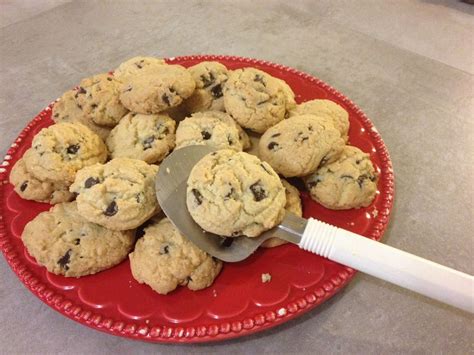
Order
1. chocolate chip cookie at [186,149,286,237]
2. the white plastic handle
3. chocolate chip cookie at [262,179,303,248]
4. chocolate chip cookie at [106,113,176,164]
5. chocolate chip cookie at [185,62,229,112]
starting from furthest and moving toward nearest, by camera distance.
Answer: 1. chocolate chip cookie at [185,62,229,112]
2. chocolate chip cookie at [106,113,176,164]
3. chocolate chip cookie at [262,179,303,248]
4. chocolate chip cookie at [186,149,286,237]
5. the white plastic handle

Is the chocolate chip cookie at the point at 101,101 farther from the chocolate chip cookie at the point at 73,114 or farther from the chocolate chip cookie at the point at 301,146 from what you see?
the chocolate chip cookie at the point at 301,146

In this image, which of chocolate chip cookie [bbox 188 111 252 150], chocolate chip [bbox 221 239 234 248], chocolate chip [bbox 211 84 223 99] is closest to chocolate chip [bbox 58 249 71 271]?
chocolate chip [bbox 221 239 234 248]

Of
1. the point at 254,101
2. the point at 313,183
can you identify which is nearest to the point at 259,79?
the point at 254,101

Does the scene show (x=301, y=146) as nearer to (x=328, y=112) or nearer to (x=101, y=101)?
(x=328, y=112)

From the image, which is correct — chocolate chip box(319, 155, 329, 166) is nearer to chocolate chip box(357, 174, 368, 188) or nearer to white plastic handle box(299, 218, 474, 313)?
chocolate chip box(357, 174, 368, 188)

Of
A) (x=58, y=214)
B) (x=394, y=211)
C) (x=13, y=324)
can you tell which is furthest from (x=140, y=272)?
A: (x=394, y=211)

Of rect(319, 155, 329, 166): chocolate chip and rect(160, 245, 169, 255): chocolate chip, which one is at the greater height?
rect(319, 155, 329, 166): chocolate chip
